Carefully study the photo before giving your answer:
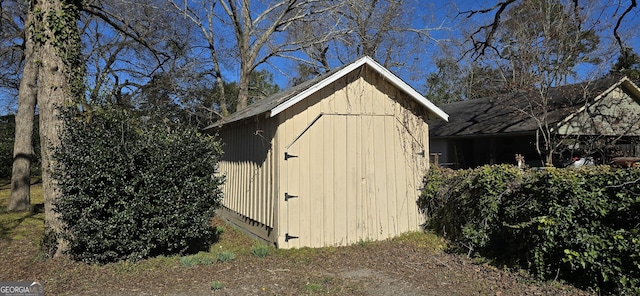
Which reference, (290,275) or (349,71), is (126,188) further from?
(349,71)

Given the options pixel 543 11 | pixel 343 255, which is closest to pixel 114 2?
pixel 343 255

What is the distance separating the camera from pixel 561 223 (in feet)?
17.5

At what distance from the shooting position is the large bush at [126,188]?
20.4 feet

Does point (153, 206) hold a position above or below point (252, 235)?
above

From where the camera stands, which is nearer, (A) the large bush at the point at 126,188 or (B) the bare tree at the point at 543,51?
(A) the large bush at the point at 126,188

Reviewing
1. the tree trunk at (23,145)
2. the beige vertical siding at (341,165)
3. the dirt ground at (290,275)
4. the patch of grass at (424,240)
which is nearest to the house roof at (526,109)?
the beige vertical siding at (341,165)

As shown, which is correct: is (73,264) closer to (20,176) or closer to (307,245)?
(307,245)

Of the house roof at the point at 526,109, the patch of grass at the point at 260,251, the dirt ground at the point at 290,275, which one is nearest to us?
the dirt ground at the point at 290,275

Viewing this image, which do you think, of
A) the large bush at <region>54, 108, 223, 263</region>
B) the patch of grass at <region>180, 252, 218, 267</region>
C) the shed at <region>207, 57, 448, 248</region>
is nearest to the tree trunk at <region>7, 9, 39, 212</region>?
the large bush at <region>54, 108, 223, 263</region>

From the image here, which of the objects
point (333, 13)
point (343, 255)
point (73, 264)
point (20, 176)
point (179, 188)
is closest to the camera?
point (73, 264)

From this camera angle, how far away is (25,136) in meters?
12.7

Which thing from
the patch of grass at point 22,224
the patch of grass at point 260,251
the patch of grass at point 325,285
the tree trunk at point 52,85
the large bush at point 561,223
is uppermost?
the tree trunk at point 52,85

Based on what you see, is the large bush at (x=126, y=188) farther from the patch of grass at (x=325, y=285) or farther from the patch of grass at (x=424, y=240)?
the patch of grass at (x=424, y=240)

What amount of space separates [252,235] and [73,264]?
3.59 metres
